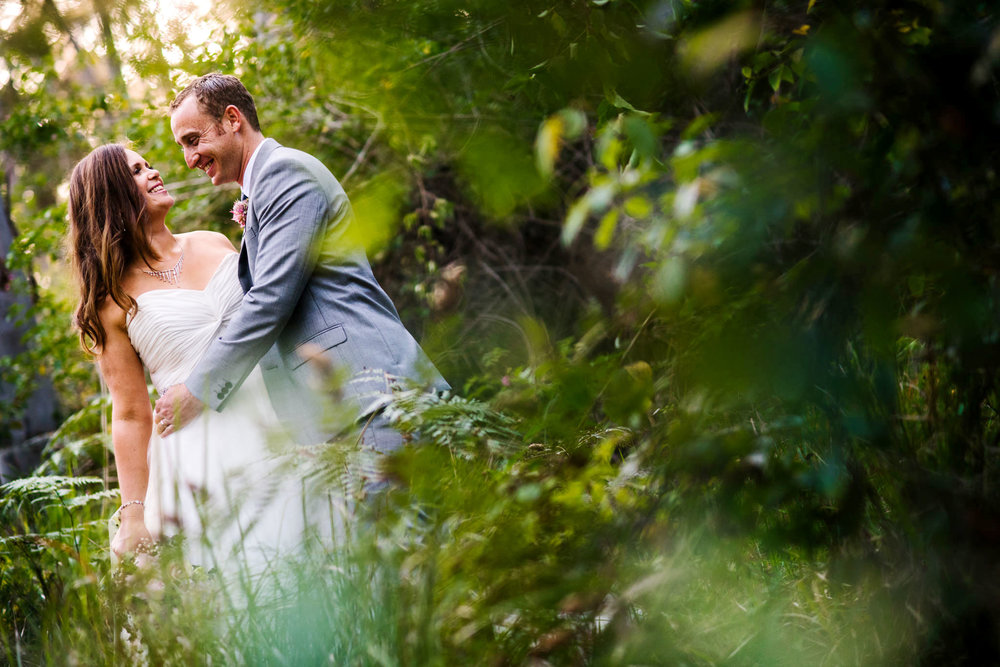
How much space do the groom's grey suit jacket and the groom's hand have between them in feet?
0.14

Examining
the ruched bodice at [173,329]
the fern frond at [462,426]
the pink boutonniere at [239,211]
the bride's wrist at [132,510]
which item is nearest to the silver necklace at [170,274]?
the ruched bodice at [173,329]

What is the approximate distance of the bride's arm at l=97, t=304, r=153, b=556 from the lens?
310 cm

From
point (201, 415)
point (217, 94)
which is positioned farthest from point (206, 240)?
point (201, 415)

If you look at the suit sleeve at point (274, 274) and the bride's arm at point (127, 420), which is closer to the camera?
the suit sleeve at point (274, 274)

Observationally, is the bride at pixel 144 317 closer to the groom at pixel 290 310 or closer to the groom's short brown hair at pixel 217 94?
the groom at pixel 290 310

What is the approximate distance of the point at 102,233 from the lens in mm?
3467

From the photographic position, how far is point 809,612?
2.01 m

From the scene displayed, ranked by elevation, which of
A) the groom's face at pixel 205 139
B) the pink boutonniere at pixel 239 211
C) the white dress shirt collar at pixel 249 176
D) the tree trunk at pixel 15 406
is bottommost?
the tree trunk at pixel 15 406

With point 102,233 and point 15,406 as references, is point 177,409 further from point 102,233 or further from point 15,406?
point 15,406

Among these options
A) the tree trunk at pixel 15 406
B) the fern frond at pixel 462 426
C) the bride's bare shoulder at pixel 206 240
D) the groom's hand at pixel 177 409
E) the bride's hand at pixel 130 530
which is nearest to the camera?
the fern frond at pixel 462 426

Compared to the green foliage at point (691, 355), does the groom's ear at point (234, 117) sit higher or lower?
higher

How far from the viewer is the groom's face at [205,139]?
314 centimetres

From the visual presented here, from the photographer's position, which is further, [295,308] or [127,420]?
[127,420]

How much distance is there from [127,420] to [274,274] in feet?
3.01
